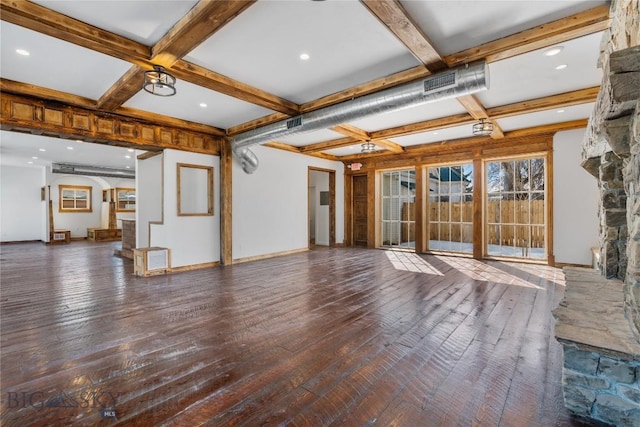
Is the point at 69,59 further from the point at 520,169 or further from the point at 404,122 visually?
the point at 520,169

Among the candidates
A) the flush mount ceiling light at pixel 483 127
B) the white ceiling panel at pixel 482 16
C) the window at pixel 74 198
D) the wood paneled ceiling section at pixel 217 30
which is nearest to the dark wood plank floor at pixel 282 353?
the flush mount ceiling light at pixel 483 127

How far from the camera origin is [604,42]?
2584 mm

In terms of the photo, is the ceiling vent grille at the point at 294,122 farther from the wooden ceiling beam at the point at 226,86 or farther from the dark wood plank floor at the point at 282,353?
the dark wood plank floor at the point at 282,353

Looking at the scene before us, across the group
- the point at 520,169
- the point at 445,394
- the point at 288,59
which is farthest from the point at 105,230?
the point at 520,169

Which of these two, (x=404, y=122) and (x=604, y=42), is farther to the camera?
(x=404, y=122)

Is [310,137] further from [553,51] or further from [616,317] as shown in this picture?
[616,317]

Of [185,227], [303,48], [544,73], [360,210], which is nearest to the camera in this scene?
[303,48]

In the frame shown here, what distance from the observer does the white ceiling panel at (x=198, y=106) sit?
13.2 feet

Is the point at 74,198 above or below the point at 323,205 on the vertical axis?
above

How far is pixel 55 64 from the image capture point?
3186mm

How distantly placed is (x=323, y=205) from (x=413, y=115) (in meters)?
4.79

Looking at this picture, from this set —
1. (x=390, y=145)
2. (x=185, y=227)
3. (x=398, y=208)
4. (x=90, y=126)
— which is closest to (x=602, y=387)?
(x=185, y=227)

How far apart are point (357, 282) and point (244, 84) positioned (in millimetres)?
3247

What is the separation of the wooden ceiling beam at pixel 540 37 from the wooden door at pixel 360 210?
5939mm
